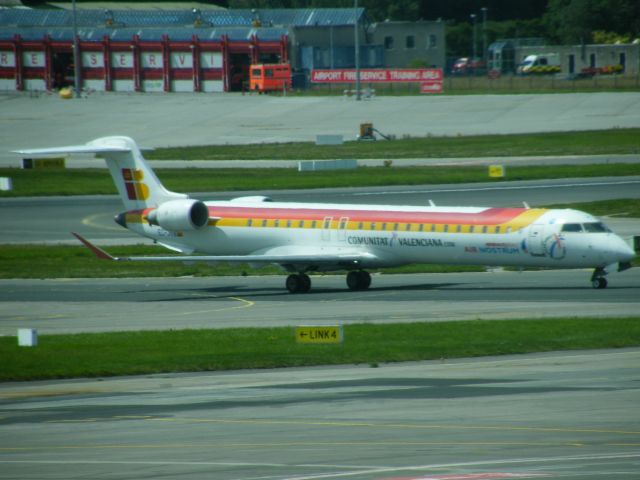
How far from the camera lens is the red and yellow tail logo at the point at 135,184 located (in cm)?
Answer: 4531

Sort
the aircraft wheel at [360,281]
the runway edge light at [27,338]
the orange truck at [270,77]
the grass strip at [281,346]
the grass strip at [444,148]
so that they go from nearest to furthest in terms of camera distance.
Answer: the grass strip at [281,346]
the runway edge light at [27,338]
the aircraft wheel at [360,281]
the grass strip at [444,148]
the orange truck at [270,77]

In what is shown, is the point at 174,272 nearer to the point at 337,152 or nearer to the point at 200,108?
the point at 337,152

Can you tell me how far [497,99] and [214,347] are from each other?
85.6 meters

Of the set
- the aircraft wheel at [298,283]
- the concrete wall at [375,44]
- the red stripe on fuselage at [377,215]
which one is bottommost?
the aircraft wheel at [298,283]

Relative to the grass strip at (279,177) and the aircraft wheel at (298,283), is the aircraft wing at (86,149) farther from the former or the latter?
the grass strip at (279,177)

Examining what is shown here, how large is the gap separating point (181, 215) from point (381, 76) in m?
87.2

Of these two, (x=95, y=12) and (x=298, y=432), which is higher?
(x=95, y=12)

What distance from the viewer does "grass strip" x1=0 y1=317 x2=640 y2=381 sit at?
2764cm

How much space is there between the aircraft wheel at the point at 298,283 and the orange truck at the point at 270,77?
85063mm

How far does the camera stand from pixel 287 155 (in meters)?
89.3

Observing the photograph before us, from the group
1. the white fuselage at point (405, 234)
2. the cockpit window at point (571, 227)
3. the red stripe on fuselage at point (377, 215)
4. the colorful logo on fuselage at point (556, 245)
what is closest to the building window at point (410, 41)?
the white fuselage at point (405, 234)

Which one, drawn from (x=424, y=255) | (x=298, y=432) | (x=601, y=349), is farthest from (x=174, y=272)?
(x=298, y=432)

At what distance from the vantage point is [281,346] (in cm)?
2958

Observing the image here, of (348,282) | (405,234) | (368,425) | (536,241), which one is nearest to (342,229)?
(348,282)
